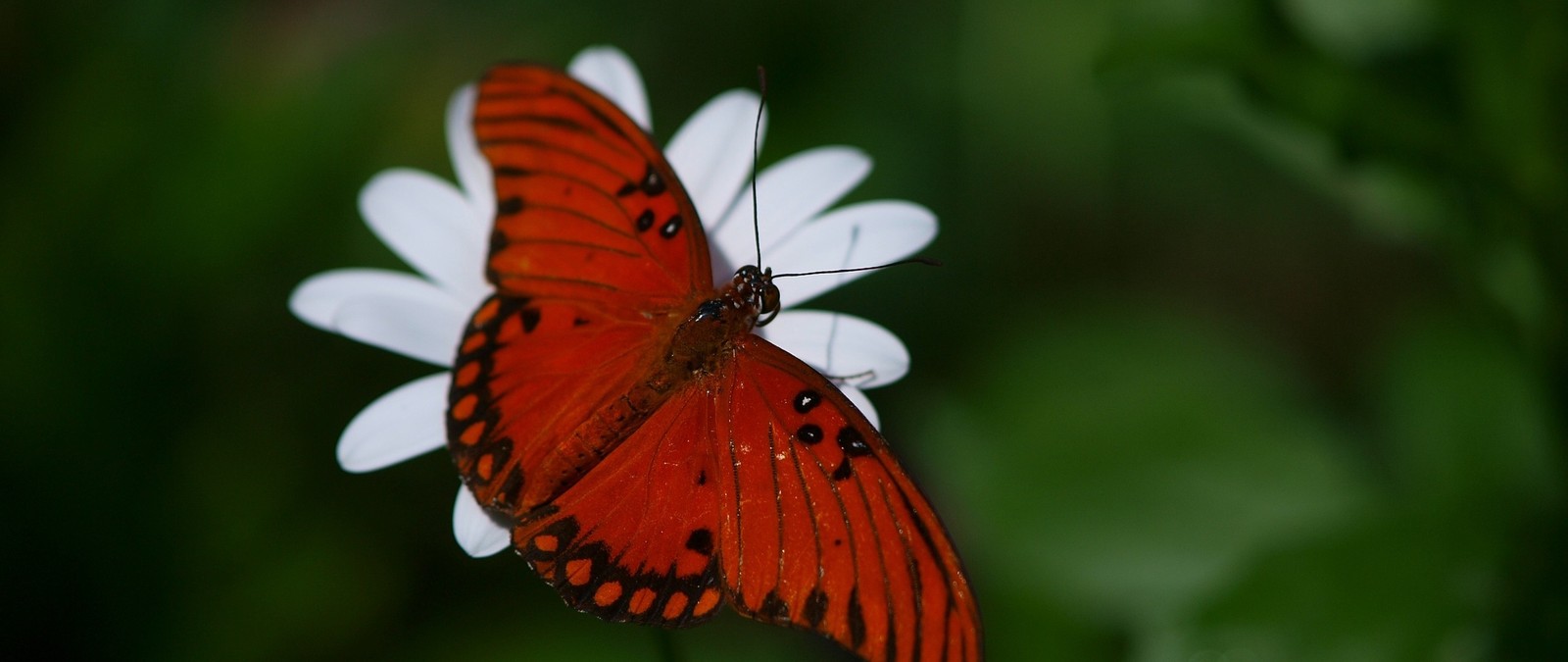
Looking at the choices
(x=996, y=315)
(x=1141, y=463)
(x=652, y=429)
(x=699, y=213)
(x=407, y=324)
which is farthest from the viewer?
(x=996, y=315)

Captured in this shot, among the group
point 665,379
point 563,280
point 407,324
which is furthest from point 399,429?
point 665,379

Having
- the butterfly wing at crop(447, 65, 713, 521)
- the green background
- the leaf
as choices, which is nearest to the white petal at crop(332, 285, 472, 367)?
the butterfly wing at crop(447, 65, 713, 521)

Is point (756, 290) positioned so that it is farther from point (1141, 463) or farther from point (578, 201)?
point (1141, 463)

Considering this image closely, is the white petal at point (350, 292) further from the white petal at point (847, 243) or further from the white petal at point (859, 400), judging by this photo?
the white petal at point (859, 400)

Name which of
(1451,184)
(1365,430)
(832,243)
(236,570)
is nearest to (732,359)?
(832,243)

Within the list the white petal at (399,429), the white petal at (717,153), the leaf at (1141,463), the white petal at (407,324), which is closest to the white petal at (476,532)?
the white petal at (399,429)

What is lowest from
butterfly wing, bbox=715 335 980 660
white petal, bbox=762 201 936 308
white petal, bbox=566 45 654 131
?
butterfly wing, bbox=715 335 980 660

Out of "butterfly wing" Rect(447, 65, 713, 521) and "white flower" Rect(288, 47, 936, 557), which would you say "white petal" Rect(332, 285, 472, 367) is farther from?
"butterfly wing" Rect(447, 65, 713, 521)
